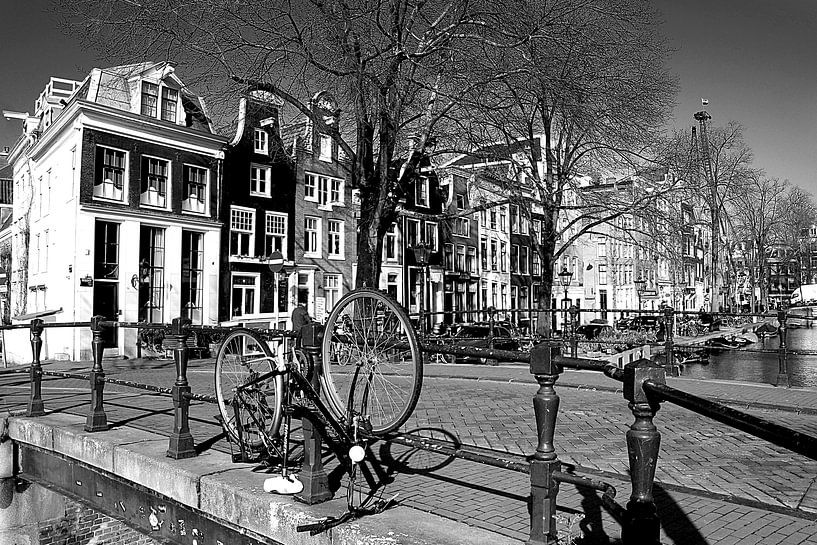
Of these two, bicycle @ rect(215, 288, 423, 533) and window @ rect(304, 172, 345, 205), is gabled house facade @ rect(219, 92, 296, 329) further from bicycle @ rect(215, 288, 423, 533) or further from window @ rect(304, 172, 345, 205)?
bicycle @ rect(215, 288, 423, 533)

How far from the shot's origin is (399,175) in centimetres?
2052

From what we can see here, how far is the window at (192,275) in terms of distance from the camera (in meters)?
29.7

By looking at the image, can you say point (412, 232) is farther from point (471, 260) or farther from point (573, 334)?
point (573, 334)

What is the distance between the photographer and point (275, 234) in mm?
34188

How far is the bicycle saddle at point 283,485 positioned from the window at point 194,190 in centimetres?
2754

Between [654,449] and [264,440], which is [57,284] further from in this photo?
[654,449]

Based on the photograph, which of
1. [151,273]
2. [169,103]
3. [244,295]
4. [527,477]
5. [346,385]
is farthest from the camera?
[244,295]

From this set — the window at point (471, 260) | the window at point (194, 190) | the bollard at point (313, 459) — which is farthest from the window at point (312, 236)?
the bollard at point (313, 459)

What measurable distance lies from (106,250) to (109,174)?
3086 mm

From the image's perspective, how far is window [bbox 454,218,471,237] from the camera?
157 feet

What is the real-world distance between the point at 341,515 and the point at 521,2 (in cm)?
1730

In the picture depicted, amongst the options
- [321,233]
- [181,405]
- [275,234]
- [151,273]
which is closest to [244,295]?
[275,234]

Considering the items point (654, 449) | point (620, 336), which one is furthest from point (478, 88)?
point (620, 336)

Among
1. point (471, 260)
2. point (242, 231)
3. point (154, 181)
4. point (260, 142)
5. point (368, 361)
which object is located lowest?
point (368, 361)
